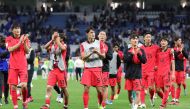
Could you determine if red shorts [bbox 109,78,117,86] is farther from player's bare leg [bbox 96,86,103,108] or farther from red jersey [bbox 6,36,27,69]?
red jersey [bbox 6,36,27,69]

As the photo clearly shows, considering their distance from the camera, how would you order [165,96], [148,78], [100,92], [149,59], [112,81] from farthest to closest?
[112,81], [149,59], [148,78], [165,96], [100,92]

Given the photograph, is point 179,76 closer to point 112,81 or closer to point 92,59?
point 112,81

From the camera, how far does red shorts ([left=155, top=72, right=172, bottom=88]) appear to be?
1742 cm

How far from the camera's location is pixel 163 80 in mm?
17594

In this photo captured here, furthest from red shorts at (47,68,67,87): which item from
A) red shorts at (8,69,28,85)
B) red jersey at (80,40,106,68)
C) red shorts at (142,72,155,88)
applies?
red shorts at (142,72,155,88)

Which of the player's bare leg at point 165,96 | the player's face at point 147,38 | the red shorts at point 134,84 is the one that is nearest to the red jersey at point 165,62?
the player's bare leg at point 165,96

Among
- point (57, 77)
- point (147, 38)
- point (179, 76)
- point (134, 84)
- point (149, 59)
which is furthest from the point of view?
point (179, 76)

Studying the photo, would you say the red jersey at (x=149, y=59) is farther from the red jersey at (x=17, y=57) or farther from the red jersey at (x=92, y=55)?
the red jersey at (x=17, y=57)

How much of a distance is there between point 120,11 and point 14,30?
45.5 meters

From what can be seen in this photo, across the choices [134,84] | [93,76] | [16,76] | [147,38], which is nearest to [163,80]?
[134,84]

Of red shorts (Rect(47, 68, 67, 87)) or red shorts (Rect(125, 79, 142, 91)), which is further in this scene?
red shorts (Rect(125, 79, 142, 91))

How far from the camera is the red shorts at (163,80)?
17422 millimetres

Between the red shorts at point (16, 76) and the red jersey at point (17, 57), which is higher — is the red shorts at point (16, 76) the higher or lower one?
the lower one

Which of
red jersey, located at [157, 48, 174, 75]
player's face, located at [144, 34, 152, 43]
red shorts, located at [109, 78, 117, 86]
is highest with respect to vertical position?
player's face, located at [144, 34, 152, 43]
